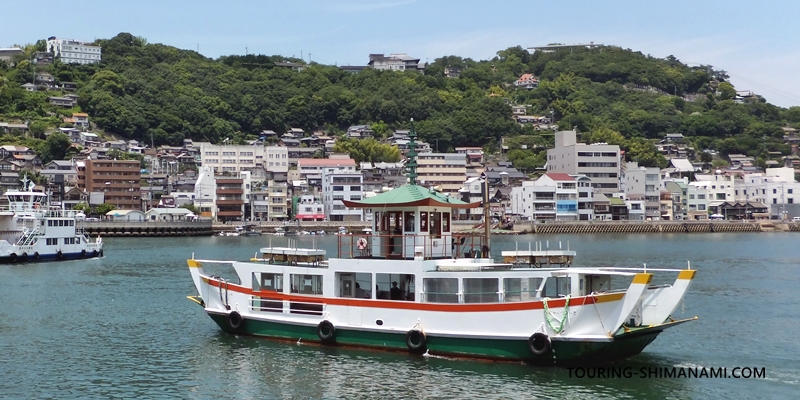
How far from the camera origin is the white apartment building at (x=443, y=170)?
126 meters

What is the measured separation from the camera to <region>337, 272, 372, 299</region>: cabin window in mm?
24197

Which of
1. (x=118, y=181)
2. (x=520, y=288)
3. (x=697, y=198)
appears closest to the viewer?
(x=520, y=288)

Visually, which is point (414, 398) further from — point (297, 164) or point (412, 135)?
point (297, 164)

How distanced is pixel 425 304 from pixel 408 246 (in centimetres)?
192

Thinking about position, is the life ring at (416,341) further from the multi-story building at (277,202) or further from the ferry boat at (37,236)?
the multi-story building at (277,202)

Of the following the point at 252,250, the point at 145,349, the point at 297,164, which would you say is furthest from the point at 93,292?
the point at 297,164

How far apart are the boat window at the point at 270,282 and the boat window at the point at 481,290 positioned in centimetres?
567

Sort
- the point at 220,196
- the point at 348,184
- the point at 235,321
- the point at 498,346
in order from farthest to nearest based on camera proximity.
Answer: the point at 348,184
the point at 220,196
the point at 235,321
the point at 498,346


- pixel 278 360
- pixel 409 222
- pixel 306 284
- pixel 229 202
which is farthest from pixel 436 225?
pixel 229 202

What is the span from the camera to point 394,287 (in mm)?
23766

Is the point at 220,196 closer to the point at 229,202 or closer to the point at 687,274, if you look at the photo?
the point at 229,202

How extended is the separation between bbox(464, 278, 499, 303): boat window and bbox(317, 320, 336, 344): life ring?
12.5ft

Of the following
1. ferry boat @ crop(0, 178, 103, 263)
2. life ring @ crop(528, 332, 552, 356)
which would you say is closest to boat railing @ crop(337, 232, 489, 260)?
life ring @ crop(528, 332, 552, 356)

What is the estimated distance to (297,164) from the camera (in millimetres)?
128625
